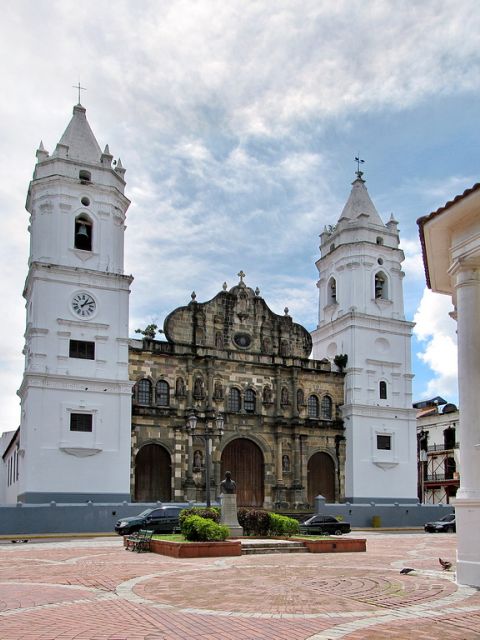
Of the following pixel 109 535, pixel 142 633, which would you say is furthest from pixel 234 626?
pixel 109 535

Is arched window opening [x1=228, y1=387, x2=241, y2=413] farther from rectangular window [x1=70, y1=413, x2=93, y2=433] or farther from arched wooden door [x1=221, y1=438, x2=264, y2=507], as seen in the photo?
rectangular window [x1=70, y1=413, x2=93, y2=433]

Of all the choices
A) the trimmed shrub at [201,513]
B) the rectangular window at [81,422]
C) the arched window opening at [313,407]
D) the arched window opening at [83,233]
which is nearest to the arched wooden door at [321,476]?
the arched window opening at [313,407]

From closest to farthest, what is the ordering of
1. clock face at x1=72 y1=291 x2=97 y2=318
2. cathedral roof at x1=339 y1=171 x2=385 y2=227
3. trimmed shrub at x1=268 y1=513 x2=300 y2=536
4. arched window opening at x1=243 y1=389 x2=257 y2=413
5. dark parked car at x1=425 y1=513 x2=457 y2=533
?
trimmed shrub at x1=268 y1=513 x2=300 y2=536, dark parked car at x1=425 y1=513 x2=457 y2=533, clock face at x1=72 y1=291 x2=97 y2=318, arched window opening at x1=243 y1=389 x2=257 y2=413, cathedral roof at x1=339 y1=171 x2=385 y2=227

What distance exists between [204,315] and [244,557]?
1037 inches

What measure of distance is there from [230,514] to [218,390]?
20.6 meters

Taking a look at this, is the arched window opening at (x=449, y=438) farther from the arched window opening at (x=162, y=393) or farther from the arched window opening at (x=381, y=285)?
the arched window opening at (x=162, y=393)

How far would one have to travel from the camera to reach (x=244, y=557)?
19.3 m

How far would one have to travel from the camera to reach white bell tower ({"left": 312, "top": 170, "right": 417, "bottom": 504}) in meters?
45.8

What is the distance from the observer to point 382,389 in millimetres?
47344

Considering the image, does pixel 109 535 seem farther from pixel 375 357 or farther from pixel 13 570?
pixel 375 357

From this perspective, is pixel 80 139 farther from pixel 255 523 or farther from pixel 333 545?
pixel 333 545

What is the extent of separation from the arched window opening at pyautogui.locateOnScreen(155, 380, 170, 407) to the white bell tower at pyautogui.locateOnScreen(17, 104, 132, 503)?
8.90 feet

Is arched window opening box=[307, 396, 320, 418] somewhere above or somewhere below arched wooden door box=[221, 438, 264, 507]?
above

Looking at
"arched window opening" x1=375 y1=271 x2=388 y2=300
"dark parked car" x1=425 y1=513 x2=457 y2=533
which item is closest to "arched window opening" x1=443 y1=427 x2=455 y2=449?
"arched window opening" x1=375 y1=271 x2=388 y2=300
